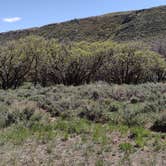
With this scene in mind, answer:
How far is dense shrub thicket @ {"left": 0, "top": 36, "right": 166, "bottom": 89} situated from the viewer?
27.5 m

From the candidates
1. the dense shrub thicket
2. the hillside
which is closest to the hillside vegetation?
the dense shrub thicket

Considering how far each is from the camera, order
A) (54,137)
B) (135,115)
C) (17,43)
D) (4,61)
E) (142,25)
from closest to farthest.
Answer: (54,137)
(135,115)
(4,61)
(17,43)
(142,25)

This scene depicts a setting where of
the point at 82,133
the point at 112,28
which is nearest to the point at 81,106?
the point at 82,133

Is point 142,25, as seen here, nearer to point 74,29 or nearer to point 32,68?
point 74,29

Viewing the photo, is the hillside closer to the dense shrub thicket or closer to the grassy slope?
the dense shrub thicket

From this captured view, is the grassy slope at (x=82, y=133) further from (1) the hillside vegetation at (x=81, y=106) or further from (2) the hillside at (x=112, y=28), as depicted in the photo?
(2) the hillside at (x=112, y=28)

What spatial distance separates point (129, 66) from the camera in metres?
30.0

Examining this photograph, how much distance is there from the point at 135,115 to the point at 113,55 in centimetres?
1762

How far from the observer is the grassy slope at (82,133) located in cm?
798

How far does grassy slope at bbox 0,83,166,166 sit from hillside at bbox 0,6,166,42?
138 feet

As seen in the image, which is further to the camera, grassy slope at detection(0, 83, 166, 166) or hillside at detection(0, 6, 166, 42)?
hillside at detection(0, 6, 166, 42)

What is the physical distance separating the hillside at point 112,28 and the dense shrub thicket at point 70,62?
84.5 feet

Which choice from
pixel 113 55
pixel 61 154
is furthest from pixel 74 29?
pixel 61 154

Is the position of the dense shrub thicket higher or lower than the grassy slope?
higher
